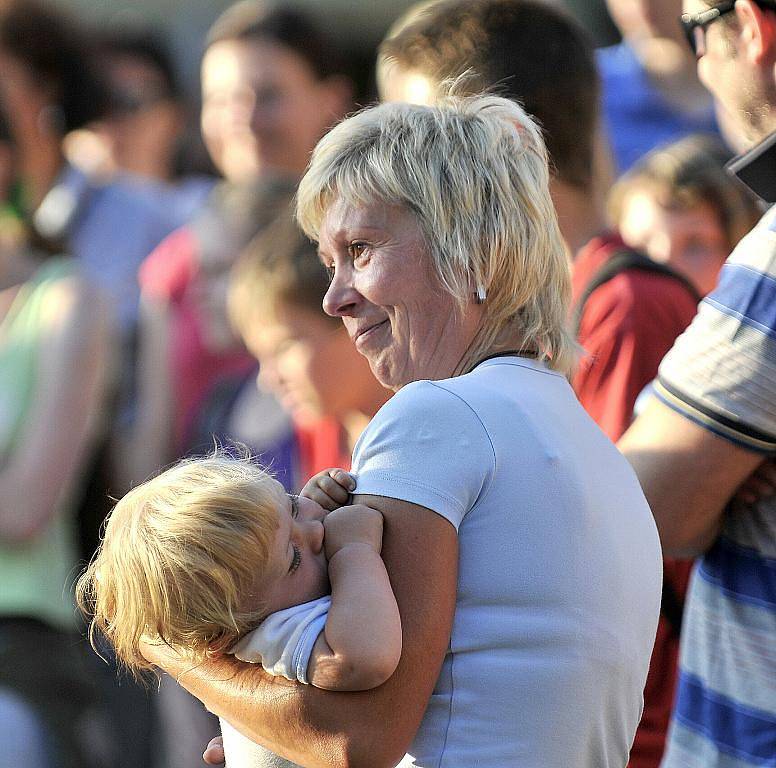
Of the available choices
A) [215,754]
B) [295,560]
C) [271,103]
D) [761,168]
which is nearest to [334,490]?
[295,560]

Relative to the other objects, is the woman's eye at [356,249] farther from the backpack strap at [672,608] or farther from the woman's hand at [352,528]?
the backpack strap at [672,608]

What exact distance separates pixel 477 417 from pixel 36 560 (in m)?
2.53

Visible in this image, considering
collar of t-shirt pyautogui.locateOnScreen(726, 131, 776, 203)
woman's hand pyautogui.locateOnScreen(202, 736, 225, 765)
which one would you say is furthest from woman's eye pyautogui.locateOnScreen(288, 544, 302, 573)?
collar of t-shirt pyautogui.locateOnScreen(726, 131, 776, 203)

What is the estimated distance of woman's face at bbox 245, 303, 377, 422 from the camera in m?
3.53

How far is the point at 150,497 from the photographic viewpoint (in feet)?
5.80

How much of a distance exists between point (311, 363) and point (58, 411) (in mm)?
940

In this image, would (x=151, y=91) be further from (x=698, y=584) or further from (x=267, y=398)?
(x=698, y=584)

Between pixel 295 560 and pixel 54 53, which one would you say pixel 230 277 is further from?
pixel 295 560

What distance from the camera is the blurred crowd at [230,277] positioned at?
2.76 metres

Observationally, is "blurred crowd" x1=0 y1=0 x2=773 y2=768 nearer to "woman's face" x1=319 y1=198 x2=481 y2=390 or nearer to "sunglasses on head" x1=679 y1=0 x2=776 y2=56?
"sunglasses on head" x1=679 y1=0 x2=776 y2=56

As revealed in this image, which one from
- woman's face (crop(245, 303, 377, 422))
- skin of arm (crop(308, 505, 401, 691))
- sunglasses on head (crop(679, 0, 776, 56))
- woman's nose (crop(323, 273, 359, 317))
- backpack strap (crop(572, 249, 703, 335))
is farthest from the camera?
woman's face (crop(245, 303, 377, 422))

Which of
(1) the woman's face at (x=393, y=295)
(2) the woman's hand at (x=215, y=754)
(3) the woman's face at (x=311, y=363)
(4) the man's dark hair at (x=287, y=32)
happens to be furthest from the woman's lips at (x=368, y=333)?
(4) the man's dark hair at (x=287, y=32)

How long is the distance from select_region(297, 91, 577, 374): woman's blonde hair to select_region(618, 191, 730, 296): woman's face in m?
2.08

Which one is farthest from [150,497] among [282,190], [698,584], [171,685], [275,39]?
[275,39]
